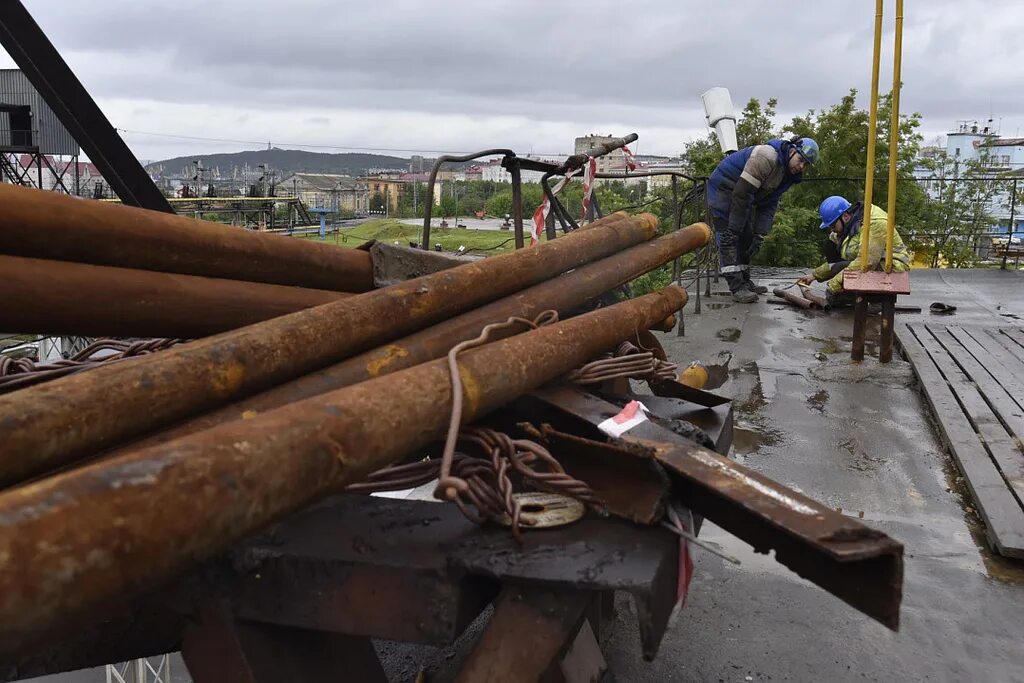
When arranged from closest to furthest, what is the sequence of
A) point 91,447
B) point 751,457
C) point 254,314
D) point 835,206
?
point 91,447 < point 254,314 < point 751,457 < point 835,206

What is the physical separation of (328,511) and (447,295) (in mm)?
705

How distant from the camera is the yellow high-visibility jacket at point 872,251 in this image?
7.46 meters

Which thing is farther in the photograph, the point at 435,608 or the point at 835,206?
the point at 835,206

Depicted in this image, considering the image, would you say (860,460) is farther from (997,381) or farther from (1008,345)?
(1008,345)

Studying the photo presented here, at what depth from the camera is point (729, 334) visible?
7.86 m

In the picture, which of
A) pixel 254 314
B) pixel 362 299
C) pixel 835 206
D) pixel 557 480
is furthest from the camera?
pixel 835 206

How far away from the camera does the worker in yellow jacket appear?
830 centimetres

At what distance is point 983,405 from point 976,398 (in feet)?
0.53

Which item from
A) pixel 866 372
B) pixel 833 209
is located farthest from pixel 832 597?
pixel 833 209

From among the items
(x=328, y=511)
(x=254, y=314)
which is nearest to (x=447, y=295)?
(x=254, y=314)

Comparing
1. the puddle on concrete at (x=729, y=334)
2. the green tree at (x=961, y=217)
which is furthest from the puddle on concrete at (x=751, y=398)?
the green tree at (x=961, y=217)

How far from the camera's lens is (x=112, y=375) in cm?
167

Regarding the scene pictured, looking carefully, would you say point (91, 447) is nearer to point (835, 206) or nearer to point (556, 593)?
point (556, 593)

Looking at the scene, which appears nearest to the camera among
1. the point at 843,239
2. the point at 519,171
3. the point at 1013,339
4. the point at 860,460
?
the point at 860,460
